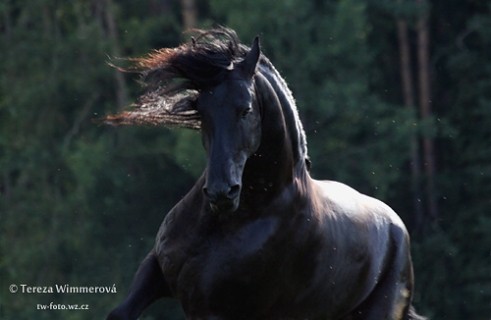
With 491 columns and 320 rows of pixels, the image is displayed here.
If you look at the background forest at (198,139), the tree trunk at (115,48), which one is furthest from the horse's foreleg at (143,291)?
the tree trunk at (115,48)

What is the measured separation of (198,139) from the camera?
1633 centimetres

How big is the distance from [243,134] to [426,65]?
56.1 feet

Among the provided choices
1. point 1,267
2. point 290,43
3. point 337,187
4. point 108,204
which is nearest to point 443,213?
point 290,43

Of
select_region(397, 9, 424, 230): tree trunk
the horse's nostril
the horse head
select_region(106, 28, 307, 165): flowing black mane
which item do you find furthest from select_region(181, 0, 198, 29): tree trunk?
the horse's nostril

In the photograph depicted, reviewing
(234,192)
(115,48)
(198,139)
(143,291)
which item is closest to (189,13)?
(115,48)

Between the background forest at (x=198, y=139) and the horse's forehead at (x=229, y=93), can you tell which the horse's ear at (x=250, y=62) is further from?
the background forest at (x=198, y=139)

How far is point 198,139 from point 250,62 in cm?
1186

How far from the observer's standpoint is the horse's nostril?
409 centimetres

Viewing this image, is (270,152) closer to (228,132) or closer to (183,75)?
(228,132)

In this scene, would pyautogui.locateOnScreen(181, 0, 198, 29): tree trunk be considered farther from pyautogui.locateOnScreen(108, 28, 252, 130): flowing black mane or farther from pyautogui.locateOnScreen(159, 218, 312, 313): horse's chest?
pyautogui.locateOnScreen(159, 218, 312, 313): horse's chest

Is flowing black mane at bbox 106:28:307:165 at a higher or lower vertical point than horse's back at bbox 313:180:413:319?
higher

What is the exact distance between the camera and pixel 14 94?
64.0 ft

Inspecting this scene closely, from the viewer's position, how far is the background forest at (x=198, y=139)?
17.6 meters

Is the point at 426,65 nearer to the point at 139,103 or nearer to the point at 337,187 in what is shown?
the point at 337,187
